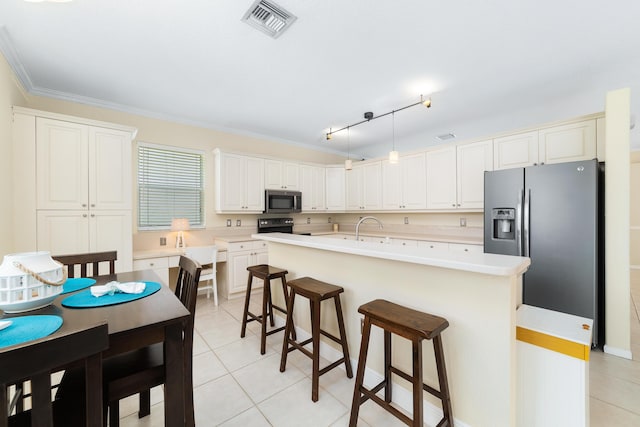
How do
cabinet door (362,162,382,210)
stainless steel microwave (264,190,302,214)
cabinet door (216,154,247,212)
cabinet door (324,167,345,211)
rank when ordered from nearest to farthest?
cabinet door (216,154,247,212) < stainless steel microwave (264,190,302,214) < cabinet door (362,162,382,210) < cabinet door (324,167,345,211)

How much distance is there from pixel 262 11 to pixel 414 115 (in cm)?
260

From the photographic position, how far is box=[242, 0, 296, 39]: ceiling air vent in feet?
5.97

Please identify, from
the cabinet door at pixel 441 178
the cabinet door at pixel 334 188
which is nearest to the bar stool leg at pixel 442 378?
the cabinet door at pixel 441 178

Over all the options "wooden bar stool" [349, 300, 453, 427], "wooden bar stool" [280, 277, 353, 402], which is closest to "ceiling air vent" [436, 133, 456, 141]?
"wooden bar stool" [280, 277, 353, 402]

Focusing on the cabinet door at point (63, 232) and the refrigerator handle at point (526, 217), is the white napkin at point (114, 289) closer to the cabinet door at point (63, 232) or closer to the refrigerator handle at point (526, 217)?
the cabinet door at point (63, 232)

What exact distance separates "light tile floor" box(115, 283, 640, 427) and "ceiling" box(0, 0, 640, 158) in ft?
8.81

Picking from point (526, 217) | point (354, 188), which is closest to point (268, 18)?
point (526, 217)

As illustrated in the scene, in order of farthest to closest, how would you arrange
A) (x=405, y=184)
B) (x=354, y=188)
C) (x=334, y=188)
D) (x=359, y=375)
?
(x=334, y=188) < (x=354, y=188) < (x=405, y=184) < (x=359, y=375)

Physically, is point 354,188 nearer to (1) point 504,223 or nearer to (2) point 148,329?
(1) point 504,223

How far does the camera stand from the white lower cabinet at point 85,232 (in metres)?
2.58

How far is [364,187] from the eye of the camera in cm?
524

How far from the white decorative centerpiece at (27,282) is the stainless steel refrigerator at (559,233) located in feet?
12.0

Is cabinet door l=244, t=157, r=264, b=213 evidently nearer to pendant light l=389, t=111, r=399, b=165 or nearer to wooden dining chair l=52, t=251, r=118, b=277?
pendant light l=389, t=111, r=399, b=165

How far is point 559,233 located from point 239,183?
13.4 feet
